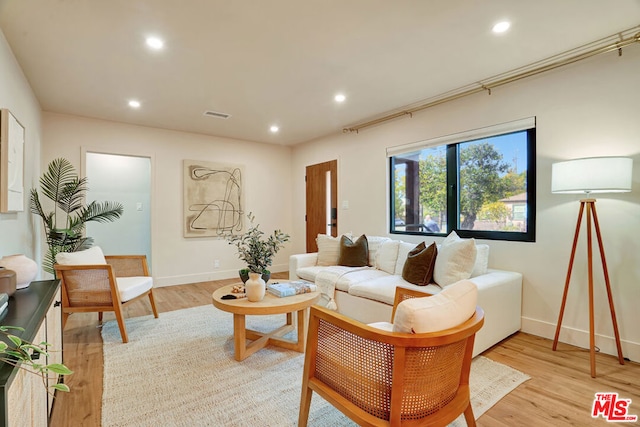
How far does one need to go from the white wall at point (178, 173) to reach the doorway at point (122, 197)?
0.74 metres

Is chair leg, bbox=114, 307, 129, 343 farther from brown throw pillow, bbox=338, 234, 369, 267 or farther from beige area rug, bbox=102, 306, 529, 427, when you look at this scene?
brown throw pillow, bbox=338, 234, 369, 267

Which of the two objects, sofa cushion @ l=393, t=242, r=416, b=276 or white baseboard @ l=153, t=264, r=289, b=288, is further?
white baseboard @ l=153, t=264, r=289, b=288

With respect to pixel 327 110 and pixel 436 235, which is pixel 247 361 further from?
pixel 327 110

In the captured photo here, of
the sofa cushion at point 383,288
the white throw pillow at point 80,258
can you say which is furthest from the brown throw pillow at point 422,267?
the white throw pillow at point 80,258

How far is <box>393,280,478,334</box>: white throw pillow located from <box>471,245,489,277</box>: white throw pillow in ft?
5.57

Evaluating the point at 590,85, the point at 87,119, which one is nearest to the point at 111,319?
the point at 87,119

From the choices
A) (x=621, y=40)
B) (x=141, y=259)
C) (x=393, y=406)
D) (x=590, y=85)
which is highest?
(x=621, y=40)

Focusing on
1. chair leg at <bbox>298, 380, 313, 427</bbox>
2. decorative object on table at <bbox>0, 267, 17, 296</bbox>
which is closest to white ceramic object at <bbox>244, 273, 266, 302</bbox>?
chair leg at <bbox>298, 380, 313, 427</bbox>

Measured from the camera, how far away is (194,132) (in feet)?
16.4

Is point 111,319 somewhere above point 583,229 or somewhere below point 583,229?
below

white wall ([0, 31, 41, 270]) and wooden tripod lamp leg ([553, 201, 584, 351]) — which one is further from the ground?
white wall ([0, 31, 41, 270])

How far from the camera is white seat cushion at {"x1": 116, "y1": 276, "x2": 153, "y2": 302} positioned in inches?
109

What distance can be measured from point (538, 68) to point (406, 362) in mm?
2863

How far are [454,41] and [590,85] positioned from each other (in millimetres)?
1267
